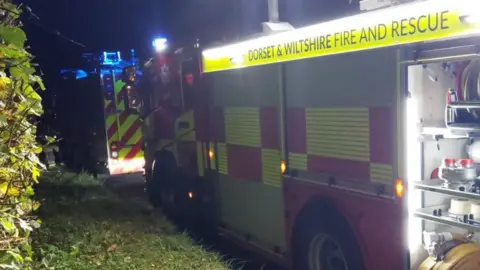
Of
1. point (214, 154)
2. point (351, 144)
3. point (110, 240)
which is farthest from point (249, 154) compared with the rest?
point (110, 240)

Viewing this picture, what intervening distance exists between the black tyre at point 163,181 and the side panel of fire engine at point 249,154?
1.60 meters

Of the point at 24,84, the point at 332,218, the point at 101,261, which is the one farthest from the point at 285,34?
the point at 101,261

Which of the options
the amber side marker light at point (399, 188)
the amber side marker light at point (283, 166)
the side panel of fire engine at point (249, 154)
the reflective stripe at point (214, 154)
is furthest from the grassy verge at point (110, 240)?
the amber side marker light at point (399, 188)

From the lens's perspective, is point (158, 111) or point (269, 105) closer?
point (269, 105)

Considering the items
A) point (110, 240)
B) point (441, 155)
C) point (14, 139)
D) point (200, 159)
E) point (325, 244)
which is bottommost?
point (110, 240)

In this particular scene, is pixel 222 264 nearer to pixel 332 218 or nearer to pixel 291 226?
pixel 291 226

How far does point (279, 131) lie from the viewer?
457cm

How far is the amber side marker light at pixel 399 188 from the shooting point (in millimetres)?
3330

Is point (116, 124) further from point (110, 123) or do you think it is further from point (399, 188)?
point (399, 188)

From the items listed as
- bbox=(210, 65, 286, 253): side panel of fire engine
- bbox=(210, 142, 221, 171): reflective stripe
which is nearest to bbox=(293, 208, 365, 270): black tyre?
bbox=(210, 65, 286, 253): side panel of fire engine

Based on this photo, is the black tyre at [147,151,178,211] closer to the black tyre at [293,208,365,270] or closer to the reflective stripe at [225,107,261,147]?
the reflective stripe at [225,107,261,147]

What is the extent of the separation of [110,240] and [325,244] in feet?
7.38

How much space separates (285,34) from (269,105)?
77 cm

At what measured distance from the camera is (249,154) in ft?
16.8
